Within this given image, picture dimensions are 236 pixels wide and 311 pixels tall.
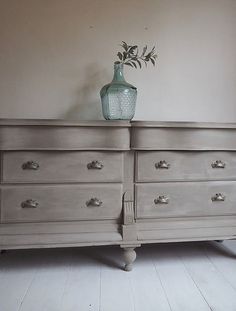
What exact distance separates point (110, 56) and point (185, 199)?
1130mm

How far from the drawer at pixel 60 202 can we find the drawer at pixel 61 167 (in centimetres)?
4

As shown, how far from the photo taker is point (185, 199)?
159 centimetres

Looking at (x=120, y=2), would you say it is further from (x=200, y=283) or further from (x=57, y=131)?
(x=200, y=283)

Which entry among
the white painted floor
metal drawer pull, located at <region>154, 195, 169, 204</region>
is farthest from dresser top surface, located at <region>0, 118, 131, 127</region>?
the white painted floor

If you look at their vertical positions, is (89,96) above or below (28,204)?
above

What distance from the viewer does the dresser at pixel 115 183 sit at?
4.79 feet

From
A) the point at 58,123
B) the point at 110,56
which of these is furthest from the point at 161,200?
the point at 110,56

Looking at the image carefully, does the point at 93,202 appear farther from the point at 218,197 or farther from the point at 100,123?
the point at 218,197

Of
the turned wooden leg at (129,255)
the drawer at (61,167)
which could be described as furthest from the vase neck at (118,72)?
the turned wooden leg at (129,255)

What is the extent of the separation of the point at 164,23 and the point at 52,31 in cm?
81

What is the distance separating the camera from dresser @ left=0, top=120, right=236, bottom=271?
4.79ft

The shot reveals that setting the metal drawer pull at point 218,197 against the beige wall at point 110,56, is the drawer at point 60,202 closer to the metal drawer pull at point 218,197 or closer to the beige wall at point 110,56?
the metal drawer pull at point 218,197

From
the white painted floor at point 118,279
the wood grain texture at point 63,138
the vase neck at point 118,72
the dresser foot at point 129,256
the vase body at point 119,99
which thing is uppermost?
the vase neck at point 118,72

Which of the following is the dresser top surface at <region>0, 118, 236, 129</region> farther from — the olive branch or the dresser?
the olive branch
